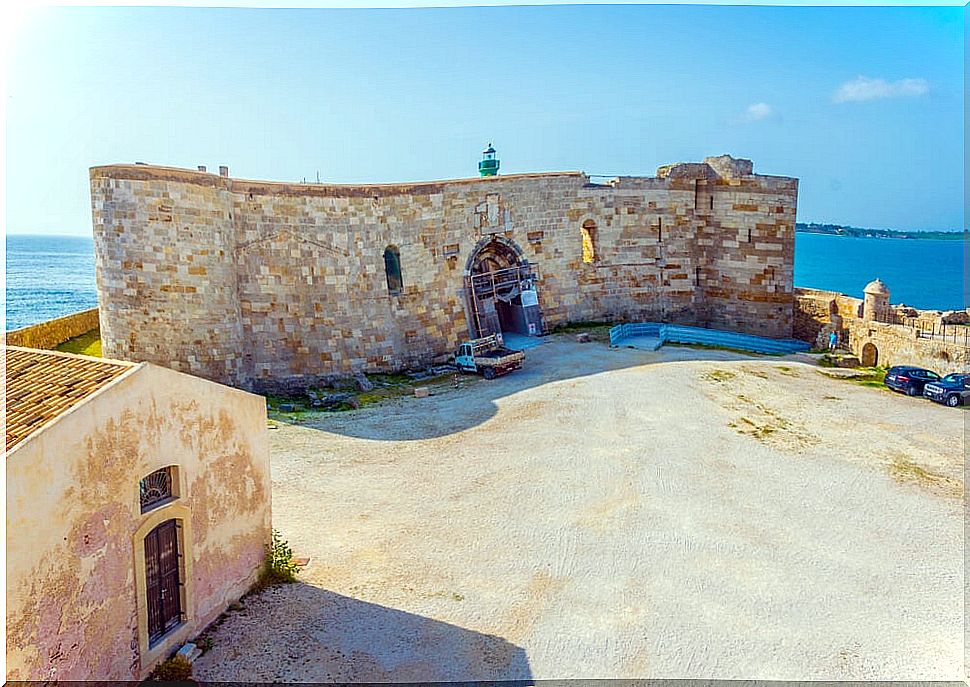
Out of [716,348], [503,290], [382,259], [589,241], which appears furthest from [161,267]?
[716,348]

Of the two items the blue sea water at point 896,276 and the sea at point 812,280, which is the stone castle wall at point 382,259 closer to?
the sea at point 812,280

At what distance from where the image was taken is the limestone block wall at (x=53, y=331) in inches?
752

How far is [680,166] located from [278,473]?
14.6m

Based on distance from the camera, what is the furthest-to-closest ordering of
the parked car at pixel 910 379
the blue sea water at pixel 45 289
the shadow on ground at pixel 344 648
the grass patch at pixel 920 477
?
the blue sea water at pixel 45 289
the parked car at pixel 910 379
the grass patch at pixel 920 477
the shadow on ground at pixel 344 648

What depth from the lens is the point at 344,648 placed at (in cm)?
677

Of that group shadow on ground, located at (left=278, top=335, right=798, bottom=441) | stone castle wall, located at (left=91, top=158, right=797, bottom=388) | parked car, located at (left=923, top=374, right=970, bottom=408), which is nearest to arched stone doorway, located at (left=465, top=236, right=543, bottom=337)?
stone castle wall, located at (left=91, top=158, right=797, bottom=388)

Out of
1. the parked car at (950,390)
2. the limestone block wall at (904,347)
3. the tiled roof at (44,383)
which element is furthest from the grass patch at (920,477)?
the tiled roof at (44,383)

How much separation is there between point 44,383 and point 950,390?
48.2ft

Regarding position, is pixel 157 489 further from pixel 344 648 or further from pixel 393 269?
pixel 393 269

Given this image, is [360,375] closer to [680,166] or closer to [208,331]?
[208,331]

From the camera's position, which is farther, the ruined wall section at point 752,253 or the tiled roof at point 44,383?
the ruined wall section at point 752,253

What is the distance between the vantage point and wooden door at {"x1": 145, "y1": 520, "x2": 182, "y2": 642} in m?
6.16

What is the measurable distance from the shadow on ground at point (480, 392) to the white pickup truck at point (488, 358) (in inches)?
8.0

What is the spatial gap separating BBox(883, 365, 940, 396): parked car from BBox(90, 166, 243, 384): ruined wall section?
1354cm
